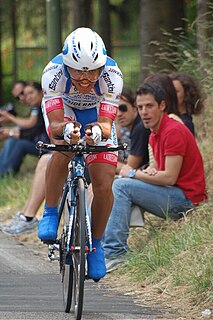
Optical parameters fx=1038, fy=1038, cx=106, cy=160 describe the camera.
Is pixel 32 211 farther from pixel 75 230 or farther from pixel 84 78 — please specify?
pixel 84 78

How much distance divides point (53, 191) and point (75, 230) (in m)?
0.51

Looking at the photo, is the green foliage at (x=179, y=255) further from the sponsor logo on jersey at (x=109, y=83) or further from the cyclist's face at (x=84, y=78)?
the cyclist's face at (x=84, y=78)

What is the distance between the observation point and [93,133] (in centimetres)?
662

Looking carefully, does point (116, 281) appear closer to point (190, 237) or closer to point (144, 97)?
point (190, 237)

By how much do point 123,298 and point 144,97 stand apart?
227 cm

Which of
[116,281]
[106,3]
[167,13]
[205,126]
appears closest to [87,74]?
[116,281]

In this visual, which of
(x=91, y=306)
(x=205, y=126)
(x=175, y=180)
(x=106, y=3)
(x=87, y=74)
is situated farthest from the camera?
(x=106, y=3)

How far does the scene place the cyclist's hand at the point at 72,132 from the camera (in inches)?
259

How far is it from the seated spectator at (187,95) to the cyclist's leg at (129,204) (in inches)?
51.5

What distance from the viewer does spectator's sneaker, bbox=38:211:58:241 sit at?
23.4 ft

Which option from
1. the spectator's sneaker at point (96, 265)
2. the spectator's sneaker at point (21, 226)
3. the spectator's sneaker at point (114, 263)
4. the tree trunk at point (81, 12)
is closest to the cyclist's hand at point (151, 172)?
the spectator's sneaker at point (114, 263)

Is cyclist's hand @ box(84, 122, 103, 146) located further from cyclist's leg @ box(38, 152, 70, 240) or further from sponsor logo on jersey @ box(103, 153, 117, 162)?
cyclist's leg @ box(38, 152, 70, 240)

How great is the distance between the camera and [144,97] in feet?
30.5

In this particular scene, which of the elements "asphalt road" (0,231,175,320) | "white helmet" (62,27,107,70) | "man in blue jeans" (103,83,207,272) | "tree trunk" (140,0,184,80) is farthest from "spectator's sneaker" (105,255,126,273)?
"tree trunk" (140,0,184,80)
